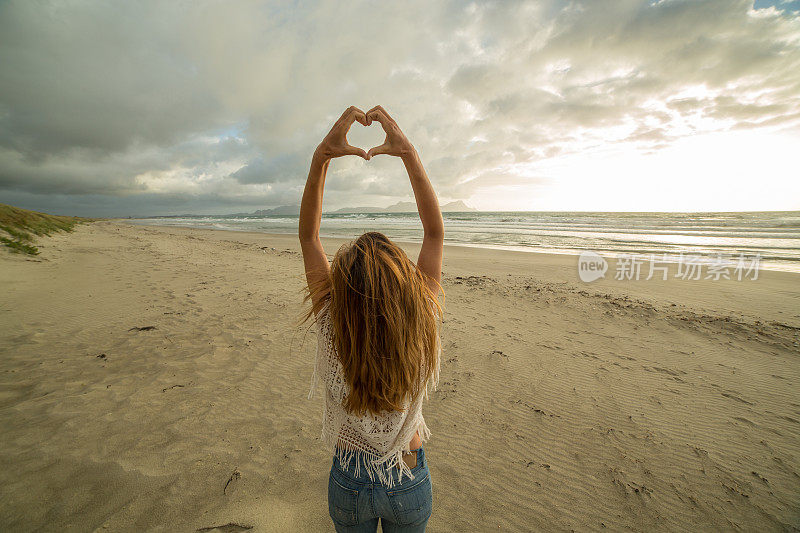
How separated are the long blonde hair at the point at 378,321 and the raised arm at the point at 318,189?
1.08 ft

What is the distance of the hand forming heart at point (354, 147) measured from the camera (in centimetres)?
153

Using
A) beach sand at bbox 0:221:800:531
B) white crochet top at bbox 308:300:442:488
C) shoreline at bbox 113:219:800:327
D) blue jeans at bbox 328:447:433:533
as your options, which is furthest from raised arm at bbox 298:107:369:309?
shoreline at bbox 113:219:800:327

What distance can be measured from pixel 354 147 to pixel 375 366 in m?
1.07

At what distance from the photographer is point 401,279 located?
1207 millimetres

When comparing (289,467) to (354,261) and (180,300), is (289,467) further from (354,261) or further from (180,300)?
(180,300)

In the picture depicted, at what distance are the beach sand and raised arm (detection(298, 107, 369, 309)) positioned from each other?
216 cm

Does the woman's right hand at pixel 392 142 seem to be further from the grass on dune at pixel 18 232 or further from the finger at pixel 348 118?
the grass on dune at pixel 18 232

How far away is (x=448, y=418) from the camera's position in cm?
361

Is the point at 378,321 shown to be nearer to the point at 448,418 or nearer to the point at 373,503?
the point at 373,503

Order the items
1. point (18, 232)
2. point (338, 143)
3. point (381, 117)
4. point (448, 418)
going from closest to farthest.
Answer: point (338, 143)
point (381, 117)
point (448, 418)
point (18, 232)

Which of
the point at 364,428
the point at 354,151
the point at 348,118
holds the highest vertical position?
the point at 348,118

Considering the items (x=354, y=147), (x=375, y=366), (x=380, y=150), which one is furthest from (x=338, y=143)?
(x=375, y=366)

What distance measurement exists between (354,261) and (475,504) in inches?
105

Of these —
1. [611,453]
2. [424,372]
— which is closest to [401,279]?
[424,372]
